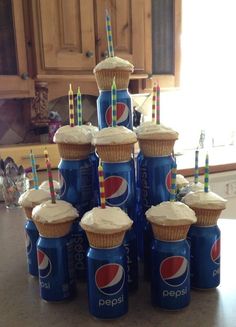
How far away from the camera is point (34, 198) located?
2.55 feet

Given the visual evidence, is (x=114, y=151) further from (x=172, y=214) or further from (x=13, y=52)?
(x=13, y=52)

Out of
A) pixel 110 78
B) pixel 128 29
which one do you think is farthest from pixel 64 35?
pixel 110 78

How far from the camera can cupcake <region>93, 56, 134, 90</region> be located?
2.46 ft

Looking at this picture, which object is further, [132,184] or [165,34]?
[165,34]

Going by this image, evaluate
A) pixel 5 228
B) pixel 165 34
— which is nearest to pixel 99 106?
pixel 5 228

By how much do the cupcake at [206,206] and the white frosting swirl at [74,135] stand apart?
22 cm

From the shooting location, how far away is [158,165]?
734 millimetres

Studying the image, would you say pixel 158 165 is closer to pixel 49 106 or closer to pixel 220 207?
pixel 220 207

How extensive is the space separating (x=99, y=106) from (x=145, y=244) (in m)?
0.29

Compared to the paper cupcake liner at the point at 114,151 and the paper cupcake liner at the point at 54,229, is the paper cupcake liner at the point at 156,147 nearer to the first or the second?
the paper cupcake liner at the point at 114,151

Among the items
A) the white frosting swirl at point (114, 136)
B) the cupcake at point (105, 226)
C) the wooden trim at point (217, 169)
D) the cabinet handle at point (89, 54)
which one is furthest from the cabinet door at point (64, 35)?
the cupcake at point (105, 226)

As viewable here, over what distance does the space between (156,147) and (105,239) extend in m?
0.20

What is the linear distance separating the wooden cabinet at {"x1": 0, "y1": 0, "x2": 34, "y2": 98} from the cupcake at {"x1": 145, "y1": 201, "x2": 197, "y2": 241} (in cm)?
155

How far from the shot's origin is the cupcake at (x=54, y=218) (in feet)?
2.21
